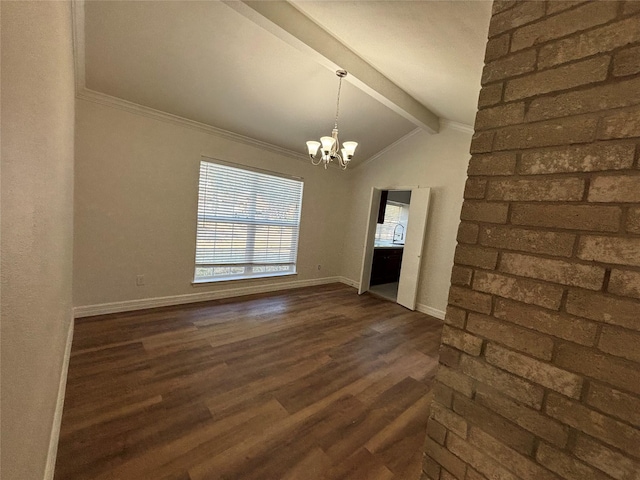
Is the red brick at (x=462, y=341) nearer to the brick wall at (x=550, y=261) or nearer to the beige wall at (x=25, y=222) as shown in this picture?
the brick wall at (x=550, y=261)

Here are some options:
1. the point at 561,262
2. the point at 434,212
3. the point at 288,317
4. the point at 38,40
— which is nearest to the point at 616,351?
the point at 561,262

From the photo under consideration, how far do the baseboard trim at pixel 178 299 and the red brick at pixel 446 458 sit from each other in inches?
137

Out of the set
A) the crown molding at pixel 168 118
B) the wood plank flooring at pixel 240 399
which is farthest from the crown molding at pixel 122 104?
the wood plank flooring at pixel 240 399

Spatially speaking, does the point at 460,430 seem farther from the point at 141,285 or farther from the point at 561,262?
the point at 141,285

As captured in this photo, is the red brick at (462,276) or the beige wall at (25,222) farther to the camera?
the red brick at (462,276)

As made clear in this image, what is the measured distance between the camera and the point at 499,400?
0.87 meters

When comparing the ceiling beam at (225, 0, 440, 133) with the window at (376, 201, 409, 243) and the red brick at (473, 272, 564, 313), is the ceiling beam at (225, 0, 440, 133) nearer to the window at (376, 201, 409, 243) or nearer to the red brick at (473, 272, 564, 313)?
the red brick at (473, 272, 564, 313)

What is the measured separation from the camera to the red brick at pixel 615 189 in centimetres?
66

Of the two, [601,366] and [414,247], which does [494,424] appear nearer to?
[601,366]

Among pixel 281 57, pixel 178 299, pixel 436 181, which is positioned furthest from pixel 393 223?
pixel 178 299

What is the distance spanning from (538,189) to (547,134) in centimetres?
17

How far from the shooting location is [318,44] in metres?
2.22

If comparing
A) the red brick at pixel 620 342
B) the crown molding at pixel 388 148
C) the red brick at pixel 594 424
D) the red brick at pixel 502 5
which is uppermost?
the crown molding at pixel 388 148

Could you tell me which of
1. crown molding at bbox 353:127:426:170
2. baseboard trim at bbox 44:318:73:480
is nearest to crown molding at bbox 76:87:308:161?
crown molding at bbox 353:127:426:170
